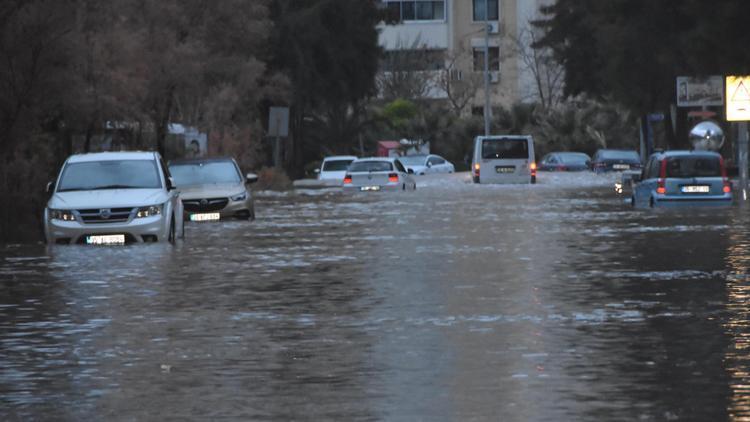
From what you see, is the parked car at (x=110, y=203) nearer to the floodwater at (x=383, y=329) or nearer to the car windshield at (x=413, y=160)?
the floodwater at (x=383, y=329)

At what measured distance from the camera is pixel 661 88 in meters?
67.2

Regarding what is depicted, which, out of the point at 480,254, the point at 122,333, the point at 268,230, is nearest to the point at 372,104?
the point at 268,230

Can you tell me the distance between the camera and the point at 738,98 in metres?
52.1

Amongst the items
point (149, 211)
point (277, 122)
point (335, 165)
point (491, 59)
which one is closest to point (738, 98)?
point (277, 122)

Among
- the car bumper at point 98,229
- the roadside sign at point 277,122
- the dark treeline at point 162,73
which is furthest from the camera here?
the roadside sign at point 277,122

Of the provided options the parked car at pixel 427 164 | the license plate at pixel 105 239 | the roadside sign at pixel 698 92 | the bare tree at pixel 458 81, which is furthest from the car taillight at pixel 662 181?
the bare tree at pixel 458 81

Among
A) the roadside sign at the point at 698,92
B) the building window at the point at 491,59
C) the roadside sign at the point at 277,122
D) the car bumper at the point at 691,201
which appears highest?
the building window at the point at 491,59

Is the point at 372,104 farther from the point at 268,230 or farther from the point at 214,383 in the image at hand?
the point at 214,383

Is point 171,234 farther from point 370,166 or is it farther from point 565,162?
point 565,162

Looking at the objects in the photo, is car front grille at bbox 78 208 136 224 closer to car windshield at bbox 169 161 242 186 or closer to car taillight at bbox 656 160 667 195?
car windshield at bbox 169 161 242 186

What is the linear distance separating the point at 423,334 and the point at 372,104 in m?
105

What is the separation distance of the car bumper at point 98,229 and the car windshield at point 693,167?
15.3 m

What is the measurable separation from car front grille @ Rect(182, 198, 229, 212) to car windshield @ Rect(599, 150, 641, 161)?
167 ft

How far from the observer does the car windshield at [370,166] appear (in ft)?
204
